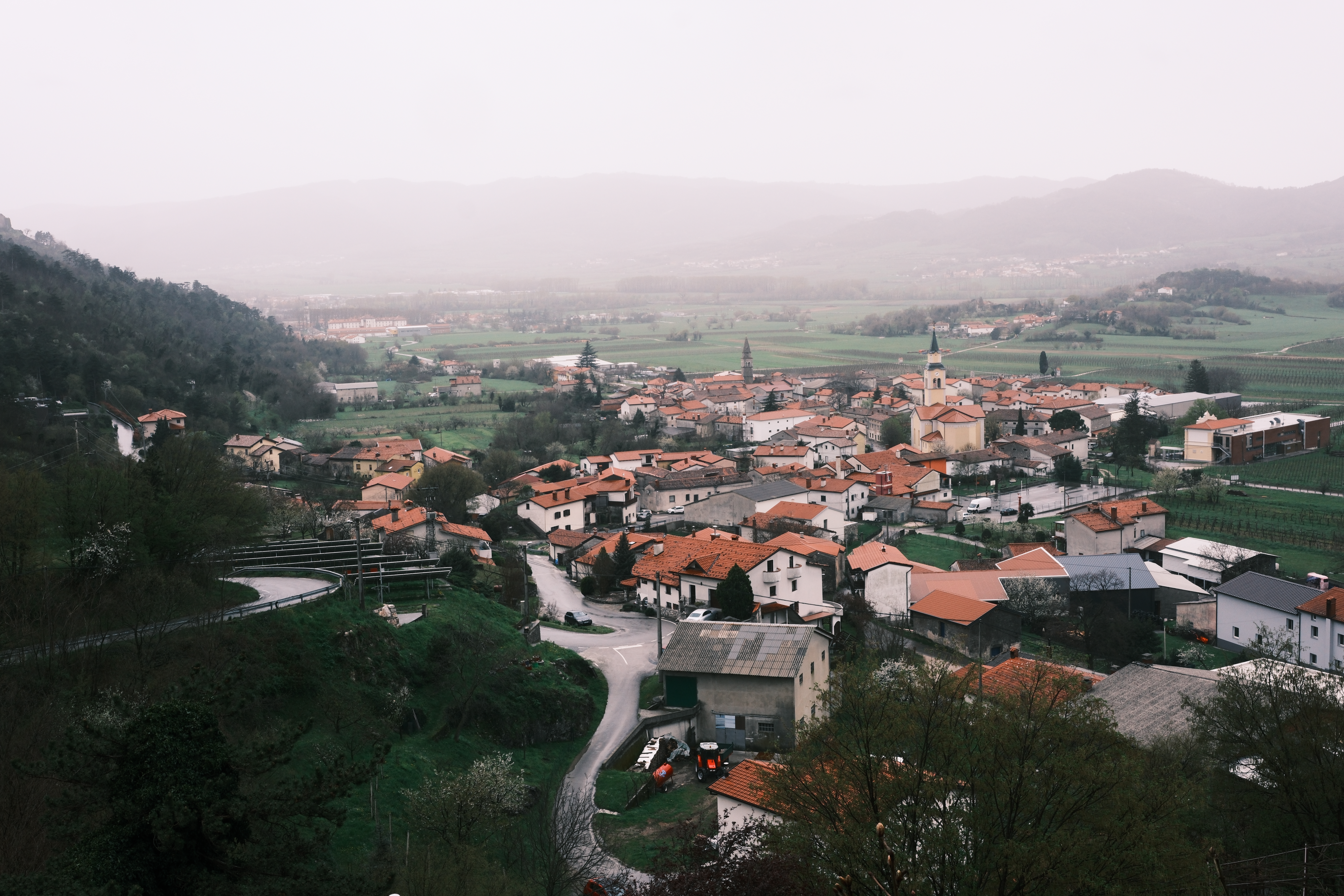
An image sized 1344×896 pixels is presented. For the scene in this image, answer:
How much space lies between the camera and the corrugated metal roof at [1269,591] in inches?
727

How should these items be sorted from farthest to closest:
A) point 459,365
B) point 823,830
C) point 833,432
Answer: point 459,365, point 833,432, point 823,830

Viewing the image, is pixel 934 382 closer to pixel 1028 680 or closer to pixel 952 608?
pixel 952 608

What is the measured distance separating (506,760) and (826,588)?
12741mm

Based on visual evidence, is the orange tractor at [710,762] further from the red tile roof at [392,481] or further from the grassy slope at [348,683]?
the red tile roof at [392,481]

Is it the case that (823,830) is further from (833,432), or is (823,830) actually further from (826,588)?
(833,432)

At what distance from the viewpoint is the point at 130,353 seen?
37.2 metres

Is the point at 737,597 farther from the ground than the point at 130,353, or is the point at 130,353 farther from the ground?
the point at 130,353

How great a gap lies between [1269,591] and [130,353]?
36.2 meters

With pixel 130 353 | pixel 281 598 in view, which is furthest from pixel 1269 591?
pixel 130 353

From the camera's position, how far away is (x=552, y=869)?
863 centimetres


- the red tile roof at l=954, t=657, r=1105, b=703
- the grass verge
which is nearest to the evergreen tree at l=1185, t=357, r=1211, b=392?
the red tile roof at l=954, t=657, r=1105, b=703

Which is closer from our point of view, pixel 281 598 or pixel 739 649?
pixel 281 598

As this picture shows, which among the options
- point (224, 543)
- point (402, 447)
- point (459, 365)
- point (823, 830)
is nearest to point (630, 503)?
point (402, 447)

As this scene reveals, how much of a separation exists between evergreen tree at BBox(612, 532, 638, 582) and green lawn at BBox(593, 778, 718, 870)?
10348mm
